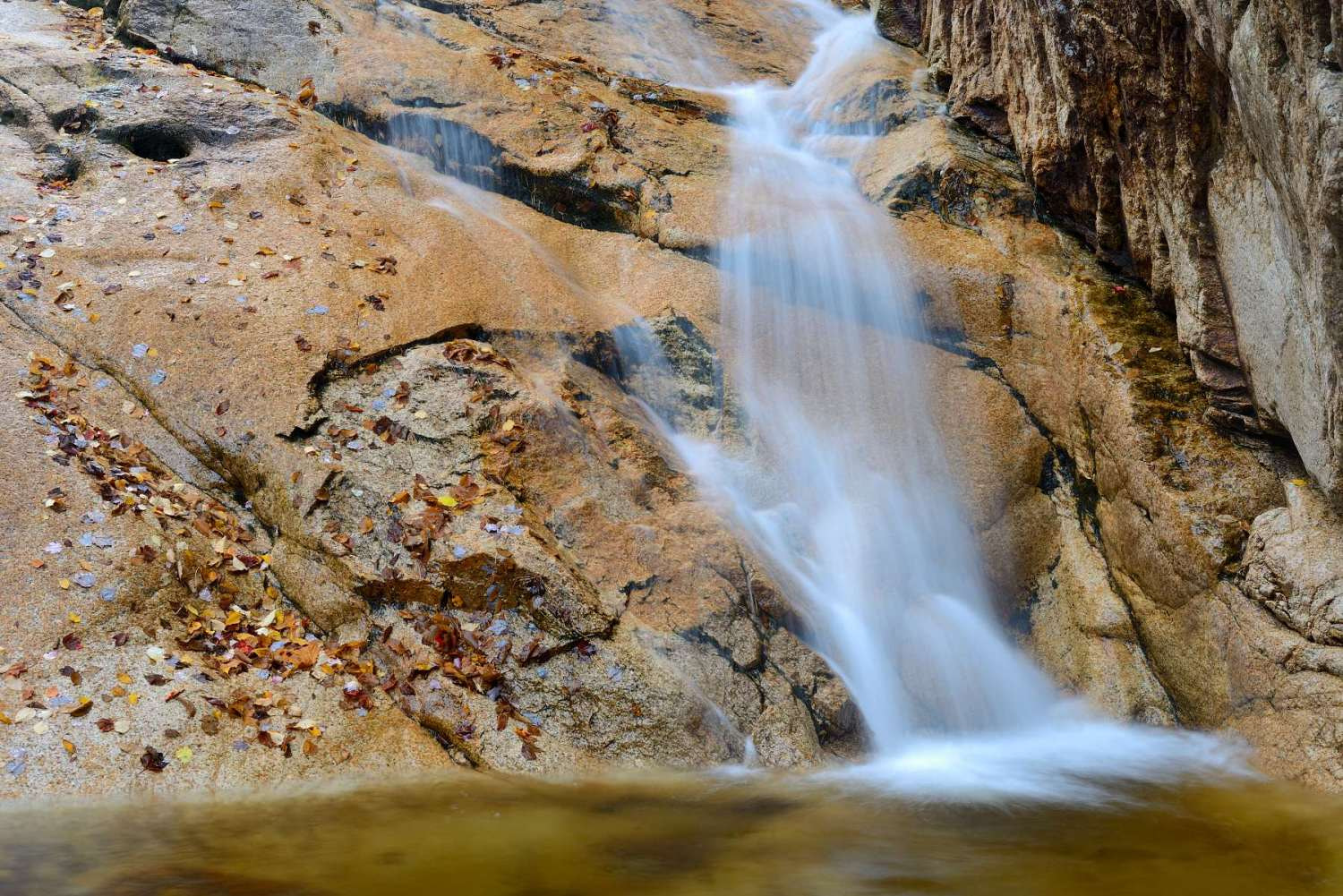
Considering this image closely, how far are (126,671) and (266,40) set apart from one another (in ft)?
24.1

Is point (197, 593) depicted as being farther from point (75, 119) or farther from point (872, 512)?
point (75, 119)

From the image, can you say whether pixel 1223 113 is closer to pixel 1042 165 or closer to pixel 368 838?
pixel 1042 165

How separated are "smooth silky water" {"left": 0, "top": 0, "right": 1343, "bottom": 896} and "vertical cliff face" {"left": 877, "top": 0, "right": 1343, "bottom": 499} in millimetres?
1758

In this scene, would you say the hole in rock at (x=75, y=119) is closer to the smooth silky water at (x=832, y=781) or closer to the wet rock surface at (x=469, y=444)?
the wet rock surface at (x=469, y=444)

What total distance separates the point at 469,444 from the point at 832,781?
2.98 m

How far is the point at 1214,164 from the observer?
6297mm

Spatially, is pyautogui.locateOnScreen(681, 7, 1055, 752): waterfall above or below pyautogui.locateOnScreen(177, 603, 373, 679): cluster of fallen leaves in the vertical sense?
above

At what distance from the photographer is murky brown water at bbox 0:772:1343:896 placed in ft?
11.7

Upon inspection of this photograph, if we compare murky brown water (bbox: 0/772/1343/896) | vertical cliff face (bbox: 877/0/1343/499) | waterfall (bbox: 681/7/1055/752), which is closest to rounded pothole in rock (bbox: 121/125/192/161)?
waterfall (bbox: 681/7/1055/752)

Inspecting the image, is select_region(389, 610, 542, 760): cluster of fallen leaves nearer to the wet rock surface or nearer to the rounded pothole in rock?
the wet rock surface

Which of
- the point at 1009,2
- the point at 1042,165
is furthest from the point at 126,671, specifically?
the point at 1009,2

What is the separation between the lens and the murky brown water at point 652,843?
3574mm

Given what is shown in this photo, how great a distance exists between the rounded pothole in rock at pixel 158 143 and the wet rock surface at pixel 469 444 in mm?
27

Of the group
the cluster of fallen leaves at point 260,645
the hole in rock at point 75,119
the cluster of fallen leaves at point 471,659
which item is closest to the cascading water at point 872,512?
the cluster of fallen leaves at point 471,659
